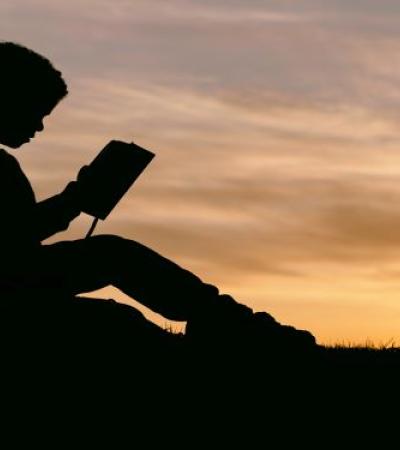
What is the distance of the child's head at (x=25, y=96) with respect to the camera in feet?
29.7

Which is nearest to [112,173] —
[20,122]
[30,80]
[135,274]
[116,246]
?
[116,246]

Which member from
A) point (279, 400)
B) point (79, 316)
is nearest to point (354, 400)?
point (279, 400)

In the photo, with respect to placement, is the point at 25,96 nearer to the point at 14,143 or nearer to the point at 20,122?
the point at 20,122

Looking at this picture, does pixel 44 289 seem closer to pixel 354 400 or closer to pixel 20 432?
pixel 20 432

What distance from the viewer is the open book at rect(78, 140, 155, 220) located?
8.69 m

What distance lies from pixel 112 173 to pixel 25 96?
90cm

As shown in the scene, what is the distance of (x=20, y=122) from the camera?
903 cm

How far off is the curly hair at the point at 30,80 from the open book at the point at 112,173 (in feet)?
2.09

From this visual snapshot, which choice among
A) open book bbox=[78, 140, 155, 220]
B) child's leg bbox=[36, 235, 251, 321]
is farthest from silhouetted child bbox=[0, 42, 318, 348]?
open book bbox=[78, 140, 155, 220]

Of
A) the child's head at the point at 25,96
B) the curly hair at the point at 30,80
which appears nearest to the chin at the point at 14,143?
the child's head at the point at 25,96

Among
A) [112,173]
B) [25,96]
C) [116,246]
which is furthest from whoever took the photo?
[25,96]

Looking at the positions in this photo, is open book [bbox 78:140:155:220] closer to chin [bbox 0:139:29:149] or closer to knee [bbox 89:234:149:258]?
knee [bbox 89:234:149:258]

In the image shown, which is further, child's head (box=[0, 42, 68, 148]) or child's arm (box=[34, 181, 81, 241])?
child's head (box=[0, 42, 68, 148])

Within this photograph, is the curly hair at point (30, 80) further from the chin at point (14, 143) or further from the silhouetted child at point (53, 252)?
the chin at point (14, 143)
